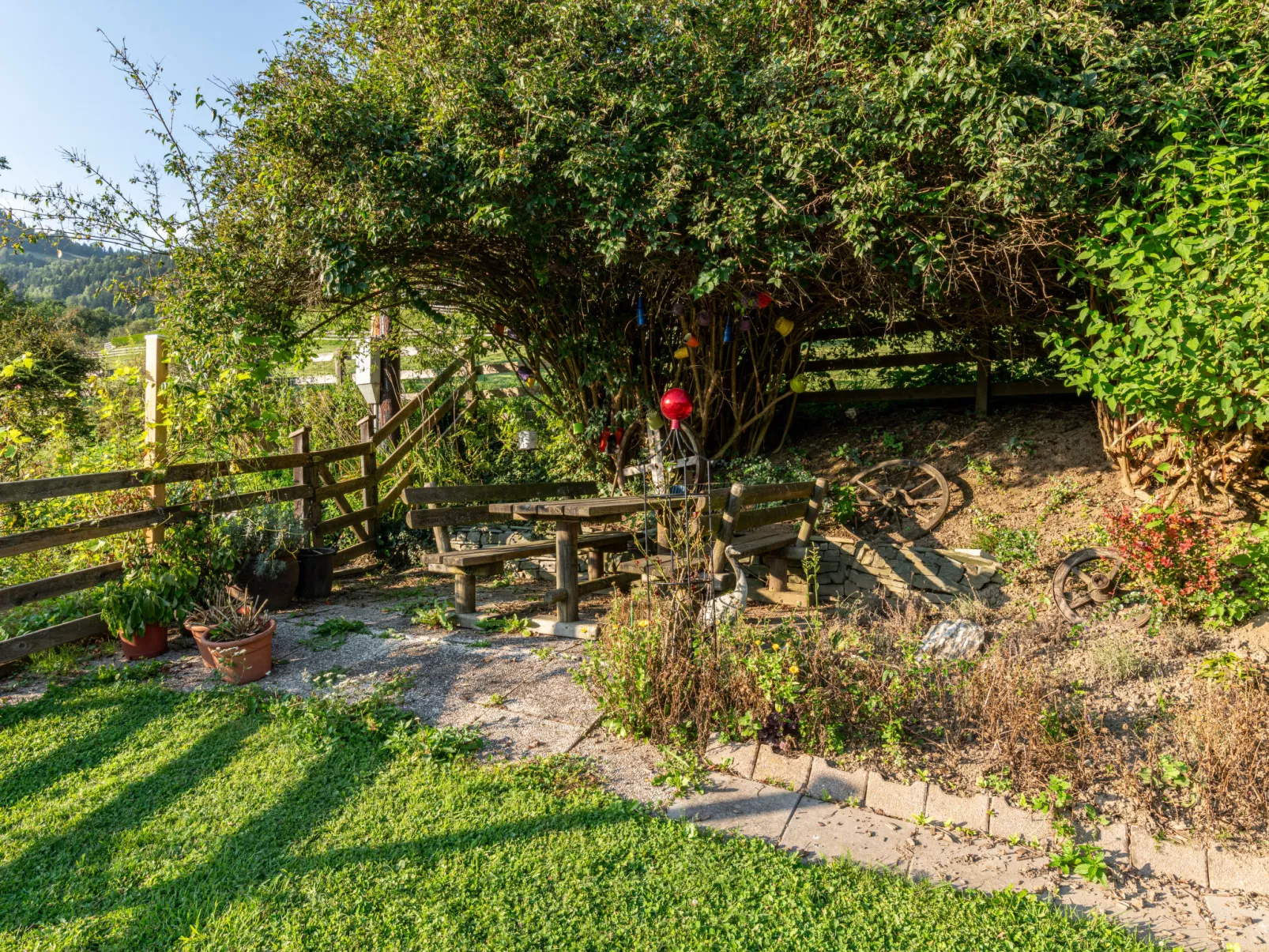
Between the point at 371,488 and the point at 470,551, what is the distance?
2516 millimetres

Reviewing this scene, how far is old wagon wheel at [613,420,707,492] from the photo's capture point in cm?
605

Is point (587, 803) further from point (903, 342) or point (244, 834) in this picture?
point (903, 342)

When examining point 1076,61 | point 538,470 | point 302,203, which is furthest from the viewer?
point 538,470

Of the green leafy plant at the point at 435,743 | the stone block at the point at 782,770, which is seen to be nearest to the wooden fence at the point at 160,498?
the green leafy plant at the point at 435,743

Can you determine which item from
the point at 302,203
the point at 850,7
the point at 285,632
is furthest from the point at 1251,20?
the point at 285,632

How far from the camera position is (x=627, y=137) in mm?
5066

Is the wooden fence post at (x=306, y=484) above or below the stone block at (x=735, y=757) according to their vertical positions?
above

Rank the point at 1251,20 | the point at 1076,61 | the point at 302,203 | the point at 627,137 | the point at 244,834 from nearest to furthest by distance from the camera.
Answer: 1. the point at 244,834
2. the point at 1251,20
3. the point at 1076,61
4. the point at 627,137
5. the point at 302,203

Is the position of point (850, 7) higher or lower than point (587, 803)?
higher

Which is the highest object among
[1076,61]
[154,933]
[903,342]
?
[1076,61]

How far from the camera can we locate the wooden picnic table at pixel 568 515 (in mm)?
4773

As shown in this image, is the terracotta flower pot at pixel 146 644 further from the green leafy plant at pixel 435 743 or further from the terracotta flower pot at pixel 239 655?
the green leafy plant at pixel 435 743

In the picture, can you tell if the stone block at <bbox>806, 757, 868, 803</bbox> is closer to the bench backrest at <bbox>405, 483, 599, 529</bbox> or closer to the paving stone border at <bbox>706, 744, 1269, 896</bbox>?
the paving stone border at <bbox>706, 744, 1269, 896</bbox>

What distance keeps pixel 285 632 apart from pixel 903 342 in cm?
613
